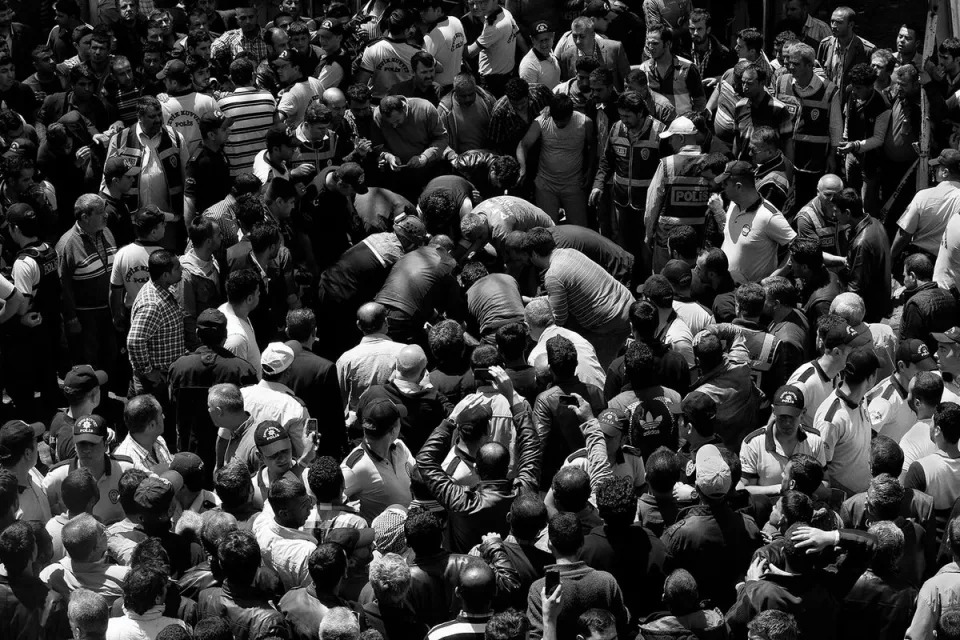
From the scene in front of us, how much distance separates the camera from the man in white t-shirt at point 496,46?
39.4 feet

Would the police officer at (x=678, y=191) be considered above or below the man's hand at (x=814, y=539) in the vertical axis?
below

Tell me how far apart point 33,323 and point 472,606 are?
4.93 meters

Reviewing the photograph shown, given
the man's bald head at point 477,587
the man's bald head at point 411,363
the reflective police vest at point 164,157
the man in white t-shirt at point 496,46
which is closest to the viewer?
the man's bald head at point 477,587

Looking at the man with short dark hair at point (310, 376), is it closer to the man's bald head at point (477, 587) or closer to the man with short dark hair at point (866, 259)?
the man's bald head at point (477, 587)

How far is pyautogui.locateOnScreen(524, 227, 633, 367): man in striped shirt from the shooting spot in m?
8.53

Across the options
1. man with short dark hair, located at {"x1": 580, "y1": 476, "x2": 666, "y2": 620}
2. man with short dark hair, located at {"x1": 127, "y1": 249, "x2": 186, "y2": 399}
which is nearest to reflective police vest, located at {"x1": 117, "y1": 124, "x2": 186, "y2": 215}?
man with short dark hair, located at {"x1": 127, "y1": 249, "x2": 186, "y2": 399}

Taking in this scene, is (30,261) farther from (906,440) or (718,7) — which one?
(718,7)

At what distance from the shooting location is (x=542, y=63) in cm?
1173

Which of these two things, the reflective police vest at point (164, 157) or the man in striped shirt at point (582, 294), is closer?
the man in striped shirt at point (582, 294)

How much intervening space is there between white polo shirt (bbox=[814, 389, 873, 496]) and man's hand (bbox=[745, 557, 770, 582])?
1.28 metres

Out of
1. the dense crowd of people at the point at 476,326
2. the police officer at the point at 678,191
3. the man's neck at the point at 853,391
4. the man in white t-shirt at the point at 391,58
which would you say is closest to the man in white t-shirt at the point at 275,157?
the dense crowd of people at the point at 476,326

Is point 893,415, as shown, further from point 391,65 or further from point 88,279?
point 391,65

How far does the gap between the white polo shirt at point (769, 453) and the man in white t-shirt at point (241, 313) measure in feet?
9.76

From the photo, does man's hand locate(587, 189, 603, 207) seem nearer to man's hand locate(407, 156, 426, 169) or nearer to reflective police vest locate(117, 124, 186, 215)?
man's hand locate(407, 156, 426, 169)
